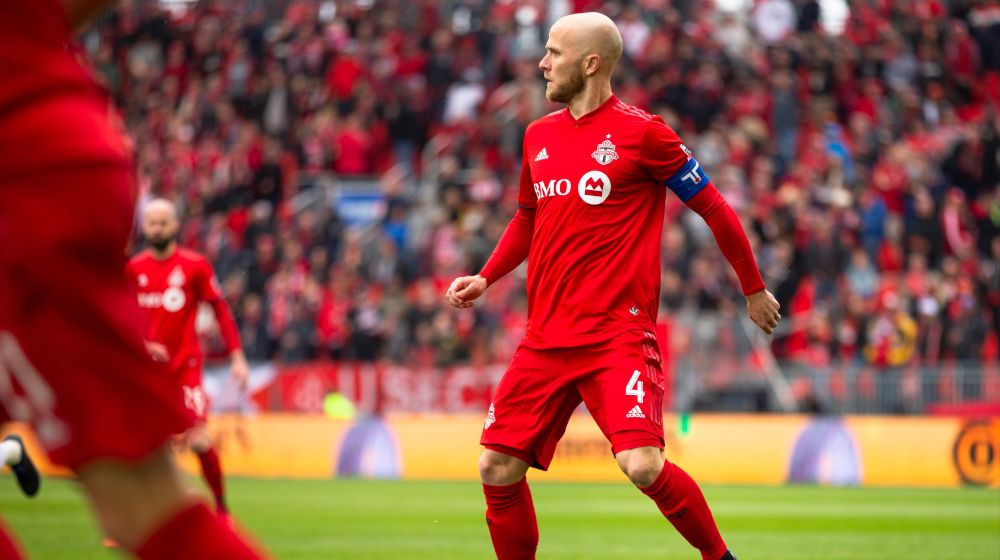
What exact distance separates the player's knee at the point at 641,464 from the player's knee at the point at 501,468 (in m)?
0.44

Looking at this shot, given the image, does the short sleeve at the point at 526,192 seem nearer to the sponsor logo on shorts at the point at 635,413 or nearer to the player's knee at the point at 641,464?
the sponsor logo on shorts at the point at 635,413

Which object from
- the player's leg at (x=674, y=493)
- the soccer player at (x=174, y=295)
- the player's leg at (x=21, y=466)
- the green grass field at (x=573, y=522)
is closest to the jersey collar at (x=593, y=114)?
the player's leg at (x=674, y=493)

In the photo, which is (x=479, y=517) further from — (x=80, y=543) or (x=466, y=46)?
(x=466, y=46)

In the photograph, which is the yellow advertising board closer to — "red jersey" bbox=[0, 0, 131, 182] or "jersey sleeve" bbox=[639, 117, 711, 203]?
"jersey sleeve" bbox=[639, 117, 711, 203]

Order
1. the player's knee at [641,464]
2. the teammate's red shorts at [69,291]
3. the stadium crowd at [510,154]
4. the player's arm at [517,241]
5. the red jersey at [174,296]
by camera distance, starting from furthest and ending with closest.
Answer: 1. the stadium crowd at [510,154]
2. the red jersey at [174,296]
3. the player's arm at [517,241]
4. the player's knee at [641,464]
5. the teammate's red shorts at [69,291]

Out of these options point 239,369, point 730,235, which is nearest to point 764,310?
point 730,235

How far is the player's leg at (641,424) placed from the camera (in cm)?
654

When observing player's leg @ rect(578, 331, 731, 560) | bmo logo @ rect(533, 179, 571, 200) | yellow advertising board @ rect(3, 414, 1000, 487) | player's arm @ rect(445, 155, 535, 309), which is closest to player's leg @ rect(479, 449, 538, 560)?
player's leg @ rect(578, 331, 731, 560)

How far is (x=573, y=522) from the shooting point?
13234 mm

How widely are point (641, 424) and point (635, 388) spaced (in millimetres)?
155

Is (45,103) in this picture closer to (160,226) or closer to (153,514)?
(153,514)

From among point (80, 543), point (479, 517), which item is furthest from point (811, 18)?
point (80, 543)

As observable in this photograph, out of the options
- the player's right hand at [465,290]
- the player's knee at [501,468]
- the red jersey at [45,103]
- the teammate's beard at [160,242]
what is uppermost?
the red jersey at [45,103]

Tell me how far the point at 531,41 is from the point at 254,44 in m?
5.73
